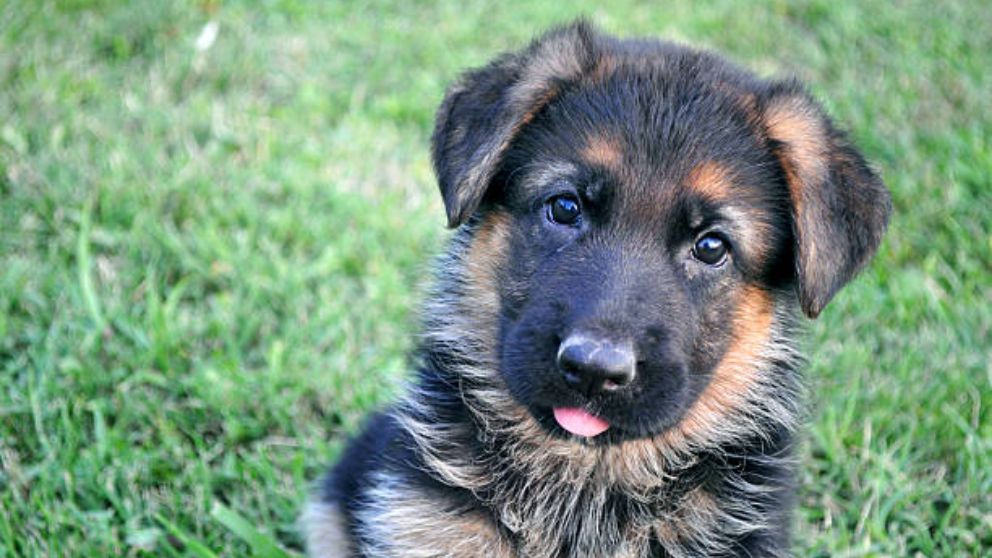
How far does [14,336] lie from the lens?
4.60 meters

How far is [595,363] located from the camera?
2.80 m

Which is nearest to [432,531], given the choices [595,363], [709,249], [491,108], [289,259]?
[595,363]

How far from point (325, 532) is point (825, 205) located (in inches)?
78.8

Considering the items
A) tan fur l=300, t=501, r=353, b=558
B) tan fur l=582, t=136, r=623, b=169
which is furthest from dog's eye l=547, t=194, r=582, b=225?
tan fur l=300, t=501, r=353, b=558

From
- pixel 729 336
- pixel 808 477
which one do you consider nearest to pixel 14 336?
pixel 729 336

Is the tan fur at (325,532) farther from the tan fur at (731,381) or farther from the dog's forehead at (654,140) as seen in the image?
the dog's forehead at (654,140)

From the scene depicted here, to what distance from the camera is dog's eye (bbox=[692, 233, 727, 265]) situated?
3.18 meters

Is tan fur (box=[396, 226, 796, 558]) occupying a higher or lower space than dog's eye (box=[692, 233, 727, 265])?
lower

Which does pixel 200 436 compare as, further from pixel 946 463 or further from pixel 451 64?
pixel 451 64

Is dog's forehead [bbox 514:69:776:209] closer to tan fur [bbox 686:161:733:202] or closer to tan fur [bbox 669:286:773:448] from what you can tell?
tan fur [bbox 686:161:733:202]

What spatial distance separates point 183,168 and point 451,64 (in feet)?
7.09

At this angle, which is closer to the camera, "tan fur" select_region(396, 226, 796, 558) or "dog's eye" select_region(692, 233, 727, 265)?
"dog's eye" select_region(692, 233, 727, 265)

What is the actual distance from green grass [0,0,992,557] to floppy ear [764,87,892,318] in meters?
1.05

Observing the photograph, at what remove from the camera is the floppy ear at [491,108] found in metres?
3.22
